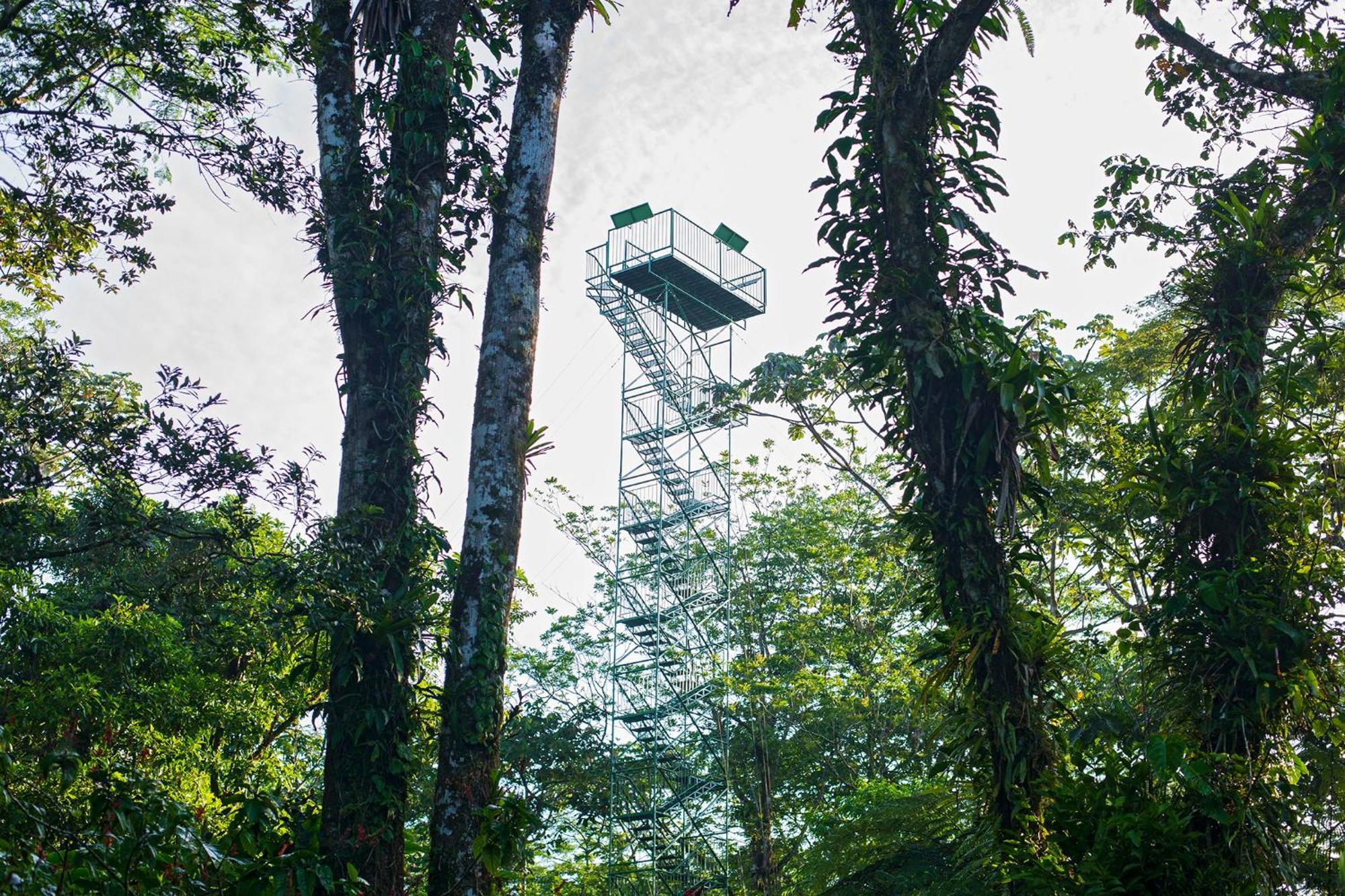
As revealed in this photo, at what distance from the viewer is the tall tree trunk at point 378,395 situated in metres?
6.14

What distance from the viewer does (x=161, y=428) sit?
6.86 meters

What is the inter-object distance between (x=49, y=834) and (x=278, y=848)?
836mm

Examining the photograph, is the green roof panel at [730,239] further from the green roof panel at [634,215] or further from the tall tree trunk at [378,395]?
the tall tree trunk at [378,395]

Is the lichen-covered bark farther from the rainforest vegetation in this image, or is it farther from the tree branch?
the tree branch

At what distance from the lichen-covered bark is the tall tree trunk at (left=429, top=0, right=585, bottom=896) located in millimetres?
2093

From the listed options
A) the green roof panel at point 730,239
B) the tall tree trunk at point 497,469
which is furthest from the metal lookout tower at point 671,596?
the tall tree trunk at point 497,469

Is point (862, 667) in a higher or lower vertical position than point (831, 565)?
lower

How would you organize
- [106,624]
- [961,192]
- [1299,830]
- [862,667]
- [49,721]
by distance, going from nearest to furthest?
[1299,830] → [961,192] → [49,721] → [106,624] → [862,667]

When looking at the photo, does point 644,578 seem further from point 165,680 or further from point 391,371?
point 391,371

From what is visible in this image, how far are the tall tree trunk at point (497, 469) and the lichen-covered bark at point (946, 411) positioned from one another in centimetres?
209

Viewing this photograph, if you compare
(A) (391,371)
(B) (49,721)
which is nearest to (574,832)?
(B) (49,721)

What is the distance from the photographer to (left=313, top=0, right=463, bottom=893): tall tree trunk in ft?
20.1

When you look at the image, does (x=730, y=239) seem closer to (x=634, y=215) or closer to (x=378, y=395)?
(x=634, y=215)

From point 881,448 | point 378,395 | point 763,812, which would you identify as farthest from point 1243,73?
point 763,812
